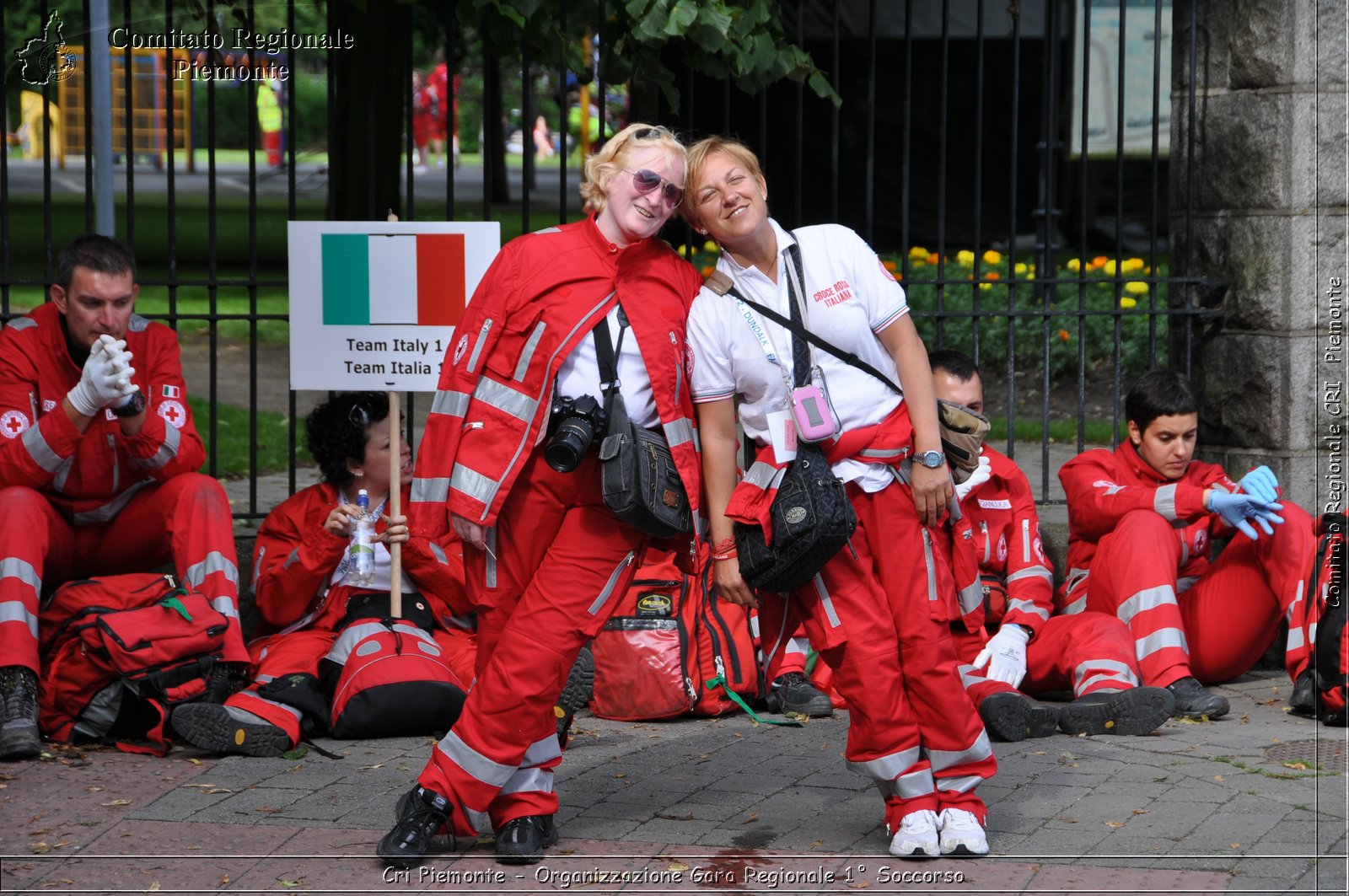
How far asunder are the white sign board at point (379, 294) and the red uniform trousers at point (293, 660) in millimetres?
812

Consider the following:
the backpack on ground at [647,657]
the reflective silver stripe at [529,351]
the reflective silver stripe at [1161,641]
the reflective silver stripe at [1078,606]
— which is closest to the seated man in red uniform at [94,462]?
the backpack on ground at [647,657]

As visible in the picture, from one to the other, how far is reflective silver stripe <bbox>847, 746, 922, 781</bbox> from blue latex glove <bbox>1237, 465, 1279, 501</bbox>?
6.62 feet

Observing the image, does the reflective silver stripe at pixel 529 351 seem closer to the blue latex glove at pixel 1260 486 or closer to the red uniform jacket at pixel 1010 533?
the red uniform jacket at pixel 1010 533

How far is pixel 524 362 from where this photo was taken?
13.5 ft

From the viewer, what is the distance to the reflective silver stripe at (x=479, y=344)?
412cm

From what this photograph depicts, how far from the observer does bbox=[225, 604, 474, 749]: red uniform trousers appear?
5145mm

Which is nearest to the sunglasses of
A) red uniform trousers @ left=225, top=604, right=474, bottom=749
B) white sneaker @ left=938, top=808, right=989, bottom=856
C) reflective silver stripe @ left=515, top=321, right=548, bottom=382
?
reflective silver stripe @ left=515, top=321, right=548, bottom=382

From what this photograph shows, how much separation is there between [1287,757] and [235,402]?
8.23 meters

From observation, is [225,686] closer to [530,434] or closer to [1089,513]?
[530,434]

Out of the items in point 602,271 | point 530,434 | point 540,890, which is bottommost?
point 540,890

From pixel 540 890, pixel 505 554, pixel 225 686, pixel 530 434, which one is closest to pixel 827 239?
pixel 530 434

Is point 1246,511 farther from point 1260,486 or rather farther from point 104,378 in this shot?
point 104,378

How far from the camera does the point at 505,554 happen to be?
4.21 meters

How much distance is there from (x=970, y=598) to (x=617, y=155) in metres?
1.60
